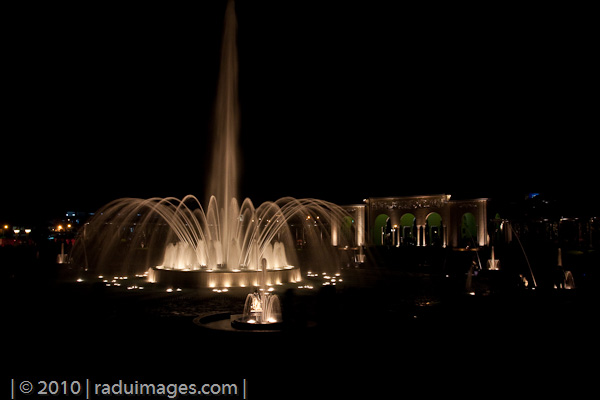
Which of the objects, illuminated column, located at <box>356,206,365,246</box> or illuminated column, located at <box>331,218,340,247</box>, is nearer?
illuminated column, located at <box>356,206,365,246</box>

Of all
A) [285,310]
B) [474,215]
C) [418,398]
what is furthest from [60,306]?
[474,215]

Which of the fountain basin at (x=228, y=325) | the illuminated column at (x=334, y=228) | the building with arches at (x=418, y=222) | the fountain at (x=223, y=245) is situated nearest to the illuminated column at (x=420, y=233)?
the building with arches at (x=418, y=222)

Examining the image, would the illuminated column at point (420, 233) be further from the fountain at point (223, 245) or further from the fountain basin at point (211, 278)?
the fountain basin at point (211, 278)

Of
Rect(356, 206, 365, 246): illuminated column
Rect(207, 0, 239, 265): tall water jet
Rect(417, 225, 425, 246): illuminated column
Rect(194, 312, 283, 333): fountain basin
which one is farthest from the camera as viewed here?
Rect(356, 206, 365, 246): illuminated column

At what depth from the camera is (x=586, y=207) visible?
40.7 metres

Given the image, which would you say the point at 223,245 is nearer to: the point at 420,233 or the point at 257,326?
the point at 257,326

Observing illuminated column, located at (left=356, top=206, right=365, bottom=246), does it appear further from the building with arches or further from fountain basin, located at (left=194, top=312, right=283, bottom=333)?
fountain basin, located at (left=194, top=312, right=283, bottom=333)

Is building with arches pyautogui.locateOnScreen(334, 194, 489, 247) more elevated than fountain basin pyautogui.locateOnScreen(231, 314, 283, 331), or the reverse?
building with arches pyautogui.locateOnScreen(334, 194, 489, 247)

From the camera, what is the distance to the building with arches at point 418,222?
4571cm

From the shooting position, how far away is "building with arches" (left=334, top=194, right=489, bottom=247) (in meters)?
45.7

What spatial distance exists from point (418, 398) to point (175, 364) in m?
3.46

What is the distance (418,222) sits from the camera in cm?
4988

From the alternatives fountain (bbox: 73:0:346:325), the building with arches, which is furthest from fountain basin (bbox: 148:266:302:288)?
the building with arches

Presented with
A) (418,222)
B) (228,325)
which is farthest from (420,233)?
(228,325)
